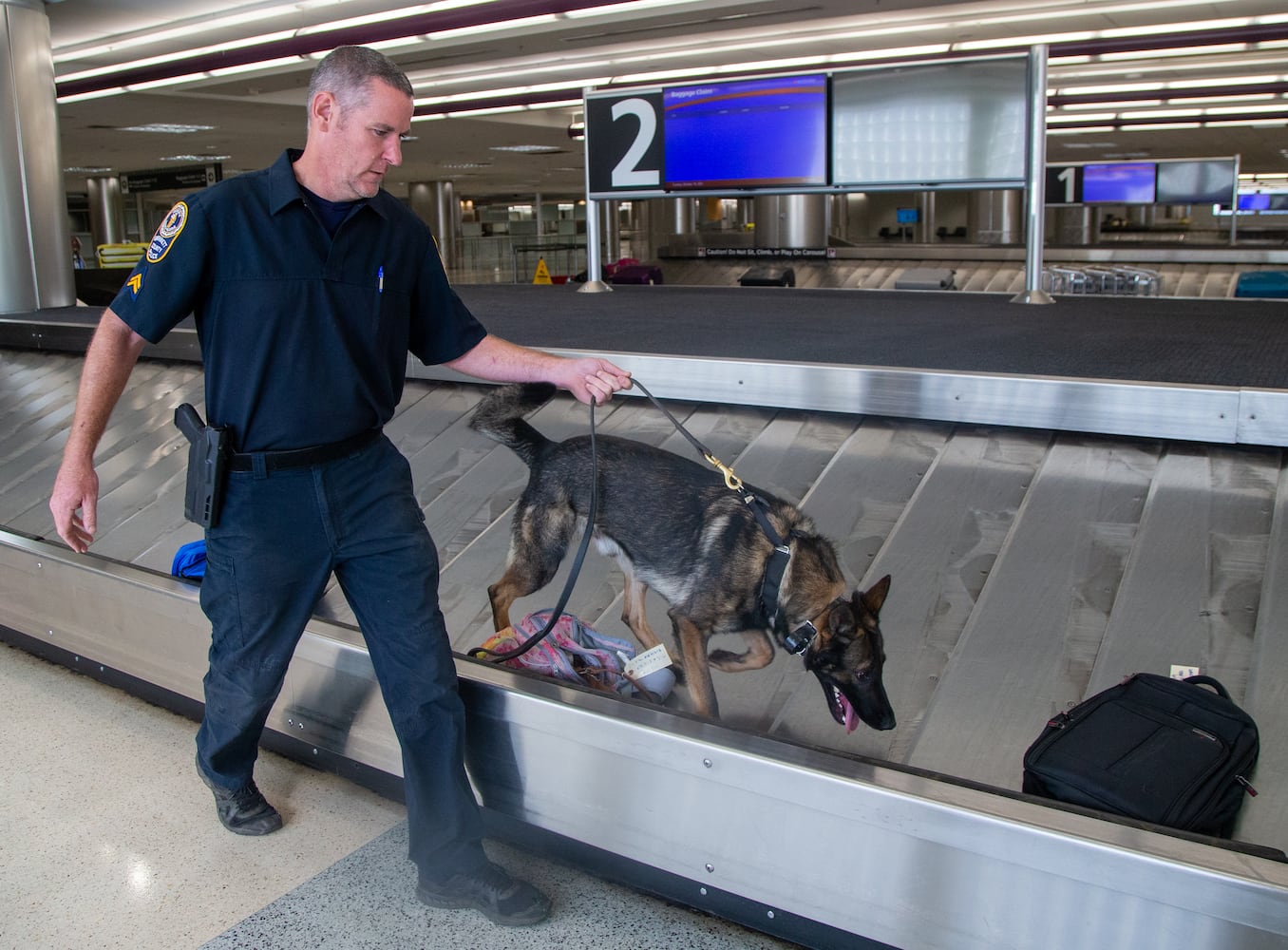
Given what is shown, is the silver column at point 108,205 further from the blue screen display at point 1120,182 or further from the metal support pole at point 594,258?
the metal support pole at point 594,258

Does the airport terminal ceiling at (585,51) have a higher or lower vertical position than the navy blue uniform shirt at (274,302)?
higher

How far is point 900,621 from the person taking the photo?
2.89m

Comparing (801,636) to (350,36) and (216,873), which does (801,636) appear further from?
(350,36)

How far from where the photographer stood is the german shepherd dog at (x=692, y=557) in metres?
2.35

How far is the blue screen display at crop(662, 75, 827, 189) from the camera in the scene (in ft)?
21.6

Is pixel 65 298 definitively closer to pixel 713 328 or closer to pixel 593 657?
pixel 713 328

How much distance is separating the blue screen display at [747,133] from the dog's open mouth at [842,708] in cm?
481

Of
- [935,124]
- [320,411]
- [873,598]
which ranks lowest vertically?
[873,598]

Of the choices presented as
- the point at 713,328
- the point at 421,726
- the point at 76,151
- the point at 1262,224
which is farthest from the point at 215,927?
the point at 1262,224

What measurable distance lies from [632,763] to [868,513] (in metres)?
1.37

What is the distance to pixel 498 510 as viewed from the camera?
4008 mm

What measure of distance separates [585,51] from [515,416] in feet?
39.5

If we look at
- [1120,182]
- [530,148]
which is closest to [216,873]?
[1120,182]

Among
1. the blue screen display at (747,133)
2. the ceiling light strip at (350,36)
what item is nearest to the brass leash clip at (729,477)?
the blue screen display at (747,133)
